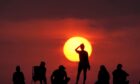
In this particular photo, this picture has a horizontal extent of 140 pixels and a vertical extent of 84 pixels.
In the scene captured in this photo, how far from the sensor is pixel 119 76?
131 ft

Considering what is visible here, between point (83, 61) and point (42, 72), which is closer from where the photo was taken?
point (83, 61)

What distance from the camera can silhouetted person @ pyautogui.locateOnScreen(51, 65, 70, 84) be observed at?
3947 cm

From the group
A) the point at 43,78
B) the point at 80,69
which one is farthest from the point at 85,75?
the point at 43,78

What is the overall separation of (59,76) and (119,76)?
3727 millimetres

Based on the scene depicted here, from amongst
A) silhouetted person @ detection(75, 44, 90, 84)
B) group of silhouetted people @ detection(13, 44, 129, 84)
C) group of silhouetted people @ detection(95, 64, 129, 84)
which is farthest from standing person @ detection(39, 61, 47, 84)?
group of silhouetted people @ detection(95, 64, 129, 84)

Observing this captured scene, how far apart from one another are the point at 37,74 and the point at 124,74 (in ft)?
20.0

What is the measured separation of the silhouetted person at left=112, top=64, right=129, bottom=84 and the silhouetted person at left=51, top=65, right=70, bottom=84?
116 inches

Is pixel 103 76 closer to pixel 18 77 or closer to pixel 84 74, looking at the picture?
pixel 84 74

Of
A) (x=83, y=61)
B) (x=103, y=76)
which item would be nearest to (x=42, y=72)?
(x=83, y=61)

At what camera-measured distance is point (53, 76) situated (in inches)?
1561

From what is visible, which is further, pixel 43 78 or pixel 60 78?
pixel 43 78

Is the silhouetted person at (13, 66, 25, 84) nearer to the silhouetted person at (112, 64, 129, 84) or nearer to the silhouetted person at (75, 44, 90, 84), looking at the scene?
the silhouetted person at (75, 44, 90, 84)

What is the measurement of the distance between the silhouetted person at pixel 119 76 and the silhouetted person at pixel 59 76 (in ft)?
9.64

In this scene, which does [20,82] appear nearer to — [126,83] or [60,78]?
[60,78]
